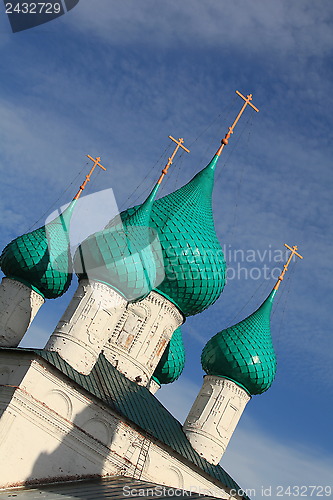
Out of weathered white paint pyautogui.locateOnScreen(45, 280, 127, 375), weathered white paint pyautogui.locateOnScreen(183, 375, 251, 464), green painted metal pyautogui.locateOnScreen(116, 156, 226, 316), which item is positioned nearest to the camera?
weathered white paint pyautogui.locateOnScreen(45, 280, 127, 375)

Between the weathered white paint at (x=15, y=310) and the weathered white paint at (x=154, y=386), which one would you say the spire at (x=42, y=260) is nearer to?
the weathered white paint at (x=15, y=310)

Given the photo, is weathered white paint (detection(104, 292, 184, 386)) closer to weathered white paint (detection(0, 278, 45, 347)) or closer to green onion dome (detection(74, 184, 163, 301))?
green onion dome (detection(74, 184, 163, 301))

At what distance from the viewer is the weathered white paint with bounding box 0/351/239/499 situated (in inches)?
420

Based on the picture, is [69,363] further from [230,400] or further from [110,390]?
[230,400]

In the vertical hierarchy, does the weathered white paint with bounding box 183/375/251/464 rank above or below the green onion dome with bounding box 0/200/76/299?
below

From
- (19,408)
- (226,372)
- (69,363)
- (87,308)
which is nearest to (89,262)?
(87,308)

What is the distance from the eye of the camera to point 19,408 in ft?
35.6

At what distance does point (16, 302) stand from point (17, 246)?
1.35 m

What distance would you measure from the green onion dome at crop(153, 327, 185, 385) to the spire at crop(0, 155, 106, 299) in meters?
3.04

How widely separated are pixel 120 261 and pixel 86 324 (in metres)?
A: 1.37

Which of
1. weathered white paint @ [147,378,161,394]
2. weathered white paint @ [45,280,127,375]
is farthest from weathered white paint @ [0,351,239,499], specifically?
weathered white paint @ [147,378,161,394]

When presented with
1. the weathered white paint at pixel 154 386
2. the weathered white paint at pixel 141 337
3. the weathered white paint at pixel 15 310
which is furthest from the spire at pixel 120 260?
the weathered white paint at pixel 154 386

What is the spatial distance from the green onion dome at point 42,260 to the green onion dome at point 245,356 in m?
3.99

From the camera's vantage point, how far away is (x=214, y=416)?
542 inches
